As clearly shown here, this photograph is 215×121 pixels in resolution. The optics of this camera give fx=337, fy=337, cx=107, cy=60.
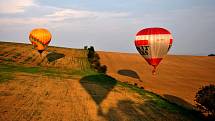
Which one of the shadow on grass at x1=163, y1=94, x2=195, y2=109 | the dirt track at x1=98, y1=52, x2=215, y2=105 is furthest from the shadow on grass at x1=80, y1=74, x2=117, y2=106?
the shadow on grass at x1=163, y1=94, x2=195, y2=109

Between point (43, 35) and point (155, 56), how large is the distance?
2449 cm

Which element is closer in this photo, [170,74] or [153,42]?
[153,42]

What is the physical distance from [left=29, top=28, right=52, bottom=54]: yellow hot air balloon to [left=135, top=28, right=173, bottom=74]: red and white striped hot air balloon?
2262 centimetres

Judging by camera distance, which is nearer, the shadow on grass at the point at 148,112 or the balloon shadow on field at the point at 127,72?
the shadow on grass at the point at 148,112

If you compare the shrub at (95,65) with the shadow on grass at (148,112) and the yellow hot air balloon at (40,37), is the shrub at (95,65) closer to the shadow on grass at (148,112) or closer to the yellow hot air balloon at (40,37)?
the yellow hot air balloon at (40,37)

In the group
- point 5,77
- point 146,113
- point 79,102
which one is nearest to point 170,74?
point 5,77

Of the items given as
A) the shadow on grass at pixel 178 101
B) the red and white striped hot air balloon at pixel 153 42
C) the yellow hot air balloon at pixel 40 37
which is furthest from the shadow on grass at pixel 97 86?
the yellow hot air balloon at pixel 40 37

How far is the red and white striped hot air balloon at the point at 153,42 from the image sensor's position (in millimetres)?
36062

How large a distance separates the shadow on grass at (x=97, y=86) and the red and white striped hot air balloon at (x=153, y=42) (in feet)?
18.1

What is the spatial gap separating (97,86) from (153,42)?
7735mm

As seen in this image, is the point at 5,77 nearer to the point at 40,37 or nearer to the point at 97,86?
the point at 97,86

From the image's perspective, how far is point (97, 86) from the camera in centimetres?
3691

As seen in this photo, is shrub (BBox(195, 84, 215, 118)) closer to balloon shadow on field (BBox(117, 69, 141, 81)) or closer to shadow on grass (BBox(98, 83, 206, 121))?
shadow on grass (BBox(98, 83, 206, 121))

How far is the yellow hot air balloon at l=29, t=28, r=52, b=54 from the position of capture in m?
55.2
